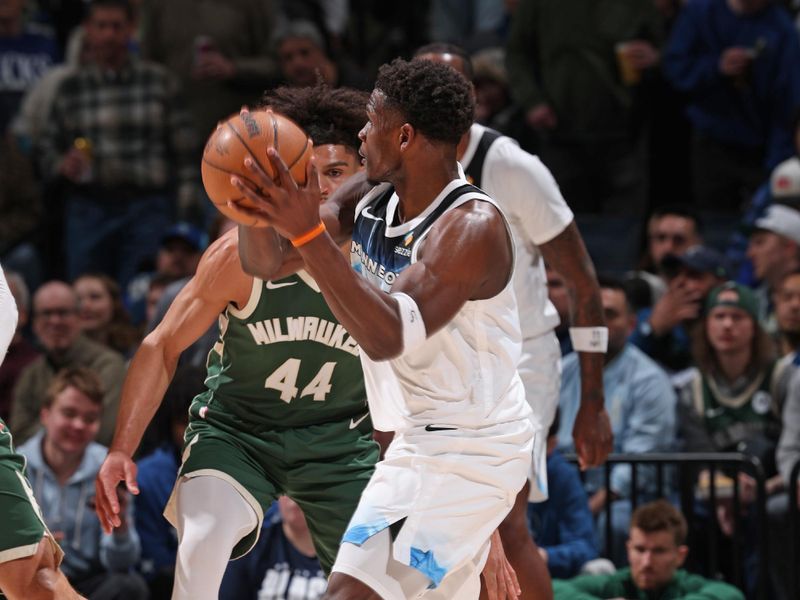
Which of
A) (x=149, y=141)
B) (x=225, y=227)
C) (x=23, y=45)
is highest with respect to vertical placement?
(x=23, y=45)

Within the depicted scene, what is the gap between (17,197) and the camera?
34.6 feet

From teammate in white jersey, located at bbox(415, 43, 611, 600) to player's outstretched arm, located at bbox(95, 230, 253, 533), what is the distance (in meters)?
1.12

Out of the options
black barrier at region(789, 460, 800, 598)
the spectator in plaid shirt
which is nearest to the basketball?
black barrier at region(789, 460, 800, 598)

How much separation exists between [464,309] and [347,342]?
902mm

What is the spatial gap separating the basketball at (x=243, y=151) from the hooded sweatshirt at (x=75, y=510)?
3.47 meters

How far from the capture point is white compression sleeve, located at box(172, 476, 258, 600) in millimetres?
4859

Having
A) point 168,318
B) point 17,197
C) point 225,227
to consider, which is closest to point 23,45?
point 17,197

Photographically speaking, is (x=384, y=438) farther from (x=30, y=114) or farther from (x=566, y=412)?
(x=30, y=114)

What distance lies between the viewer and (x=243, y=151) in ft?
13.8

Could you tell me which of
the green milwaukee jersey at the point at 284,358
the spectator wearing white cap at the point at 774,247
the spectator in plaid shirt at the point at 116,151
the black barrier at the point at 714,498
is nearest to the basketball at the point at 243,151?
the green milwaukee jersey at the point at 284,358

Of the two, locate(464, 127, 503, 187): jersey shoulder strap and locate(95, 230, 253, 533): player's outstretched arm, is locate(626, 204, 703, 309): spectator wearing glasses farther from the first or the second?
locate(95, 230, 253, 533): player's outstretched arm

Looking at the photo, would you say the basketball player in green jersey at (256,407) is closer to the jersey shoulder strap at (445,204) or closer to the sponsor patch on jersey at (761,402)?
the jersey shoulder strap at (445,204)

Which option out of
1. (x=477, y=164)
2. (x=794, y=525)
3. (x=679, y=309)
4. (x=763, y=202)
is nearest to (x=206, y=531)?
(x=477, y=164)

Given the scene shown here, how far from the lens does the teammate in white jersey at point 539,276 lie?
571 cm
